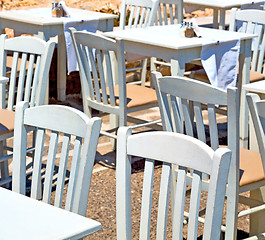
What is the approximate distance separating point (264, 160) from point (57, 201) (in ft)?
2.62

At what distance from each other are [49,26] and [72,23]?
0.19 metres

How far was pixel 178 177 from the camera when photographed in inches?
71.2

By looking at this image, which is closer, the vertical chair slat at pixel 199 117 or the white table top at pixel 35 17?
the vertical chair slat at pixel 199 117

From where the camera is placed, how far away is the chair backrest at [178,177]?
1682 mm

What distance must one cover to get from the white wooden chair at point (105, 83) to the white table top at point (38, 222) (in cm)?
198

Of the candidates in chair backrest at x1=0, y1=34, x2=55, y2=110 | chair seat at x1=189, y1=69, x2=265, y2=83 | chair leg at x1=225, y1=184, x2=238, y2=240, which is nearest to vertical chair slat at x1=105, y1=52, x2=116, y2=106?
chair backrest at x1=0, y1=34, x2=55, y2=110

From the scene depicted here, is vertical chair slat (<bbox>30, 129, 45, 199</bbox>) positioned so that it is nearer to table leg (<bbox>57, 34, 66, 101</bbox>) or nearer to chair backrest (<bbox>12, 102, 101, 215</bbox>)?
chair backrest (<bbox>12, 102, 101, 215</bbox>)

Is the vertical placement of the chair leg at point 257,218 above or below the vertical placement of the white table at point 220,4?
below

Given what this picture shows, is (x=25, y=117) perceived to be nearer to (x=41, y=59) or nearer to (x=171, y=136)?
(x=171, y=136)

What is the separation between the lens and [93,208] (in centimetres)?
350

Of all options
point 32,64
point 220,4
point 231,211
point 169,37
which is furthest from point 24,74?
point 220,4

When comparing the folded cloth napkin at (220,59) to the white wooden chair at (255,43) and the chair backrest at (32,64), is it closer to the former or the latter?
the white wooden chair at (255,43)

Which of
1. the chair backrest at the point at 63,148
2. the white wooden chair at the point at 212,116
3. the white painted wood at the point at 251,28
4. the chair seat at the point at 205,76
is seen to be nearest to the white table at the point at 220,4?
the white painted wood at the point at 251,28

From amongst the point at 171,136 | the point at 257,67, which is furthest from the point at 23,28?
the point at 171,136
